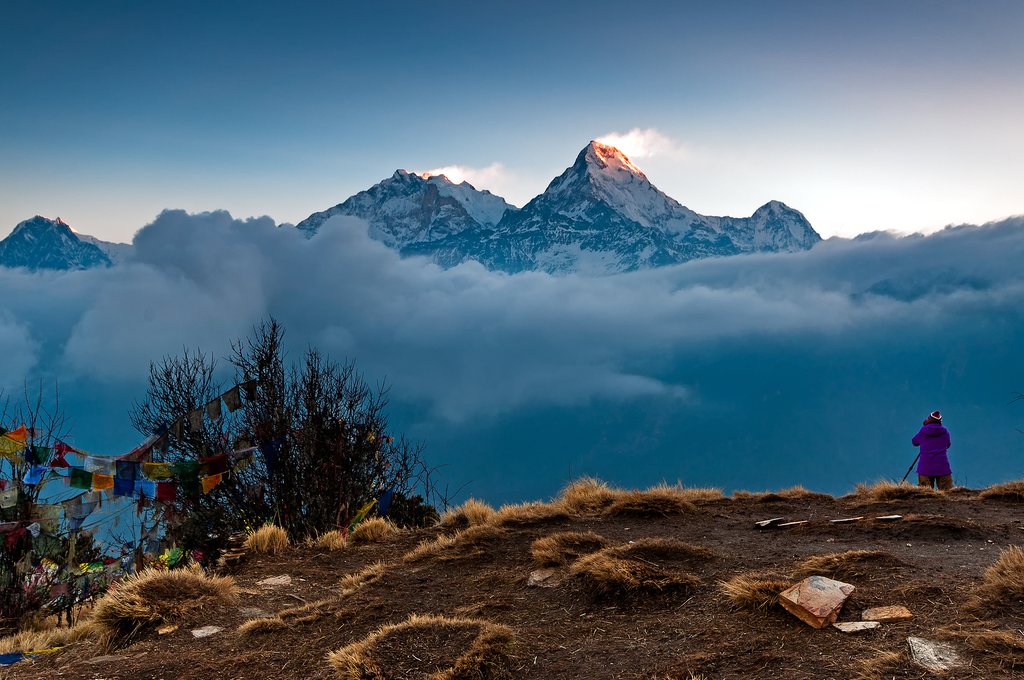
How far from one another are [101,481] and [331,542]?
4.08 m

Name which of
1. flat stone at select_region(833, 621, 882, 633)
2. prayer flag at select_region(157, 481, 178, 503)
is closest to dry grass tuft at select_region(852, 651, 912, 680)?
flat stone at select_region(833, 621, 882, 633)

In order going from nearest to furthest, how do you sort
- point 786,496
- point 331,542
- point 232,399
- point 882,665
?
point 882,665 → point 331,542 → point 786,496 → point 232,399

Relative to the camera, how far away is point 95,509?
10672 mm

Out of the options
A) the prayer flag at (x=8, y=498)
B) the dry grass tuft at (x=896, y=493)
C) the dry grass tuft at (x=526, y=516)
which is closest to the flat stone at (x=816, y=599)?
the dry grass tuft at (x=526, y=516)

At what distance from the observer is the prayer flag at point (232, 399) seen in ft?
42.3

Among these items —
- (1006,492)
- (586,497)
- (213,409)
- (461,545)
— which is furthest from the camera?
(213,409)

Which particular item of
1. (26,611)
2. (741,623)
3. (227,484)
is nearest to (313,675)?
(741,623)

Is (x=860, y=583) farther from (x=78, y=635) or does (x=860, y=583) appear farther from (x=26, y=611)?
(x=26, y=611)

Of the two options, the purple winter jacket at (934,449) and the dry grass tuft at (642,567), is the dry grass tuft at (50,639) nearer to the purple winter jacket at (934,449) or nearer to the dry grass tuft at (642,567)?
the dry grass tuft at (642,567)

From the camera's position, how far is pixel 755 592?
17.5 ft

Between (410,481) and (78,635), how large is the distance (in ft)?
27.3

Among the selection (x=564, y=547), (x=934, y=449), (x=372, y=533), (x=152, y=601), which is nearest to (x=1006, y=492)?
(x=934, y=449)

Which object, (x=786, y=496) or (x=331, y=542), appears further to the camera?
(x=786, y=496)

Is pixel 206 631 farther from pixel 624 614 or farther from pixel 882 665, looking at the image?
pixel 882 665
